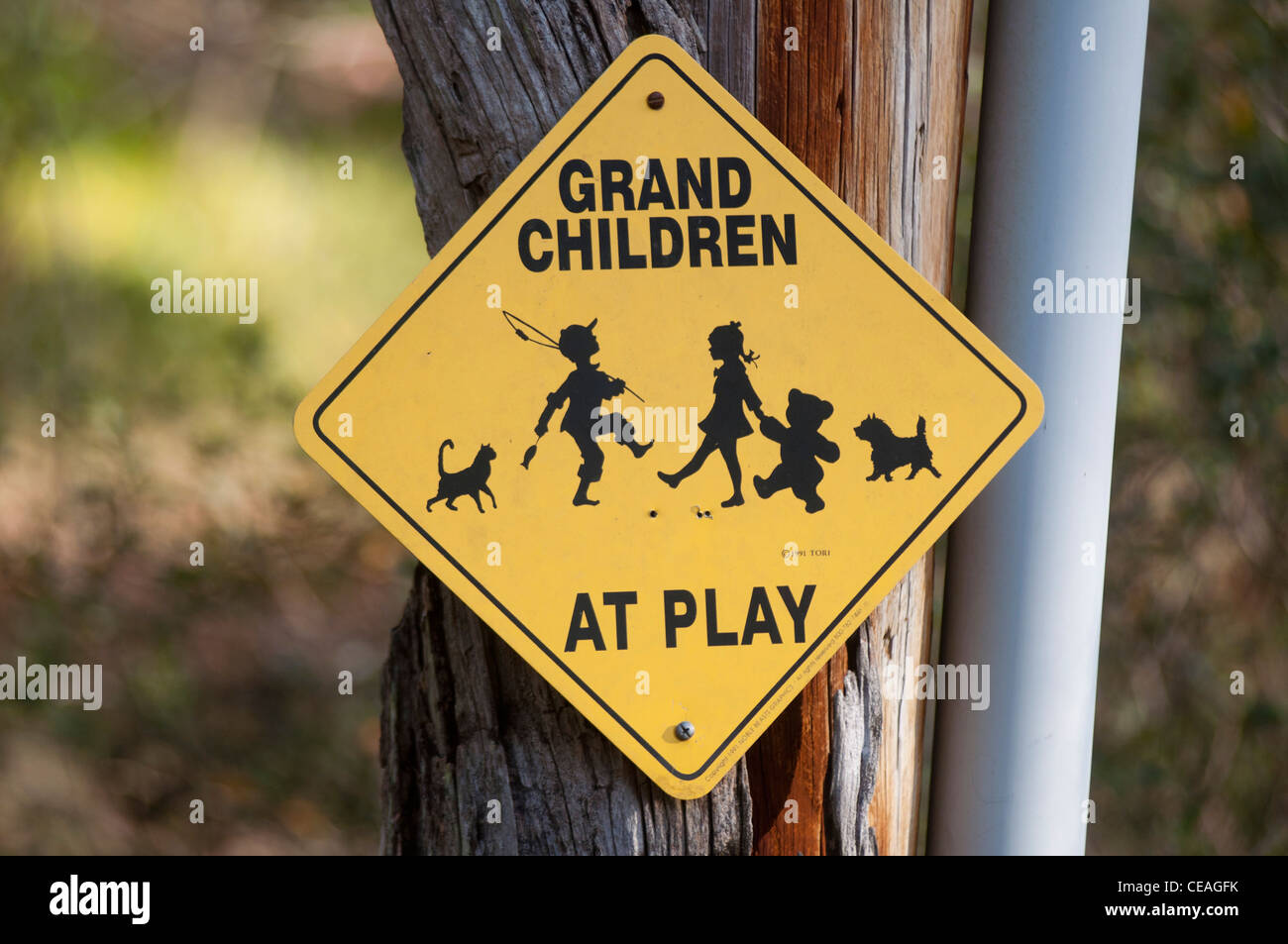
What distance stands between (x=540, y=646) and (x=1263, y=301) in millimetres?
3961

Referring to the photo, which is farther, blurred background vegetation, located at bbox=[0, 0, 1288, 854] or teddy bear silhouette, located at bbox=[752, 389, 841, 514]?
blurred background vegetation, located at bbox=[0, 0, 1288, 854]

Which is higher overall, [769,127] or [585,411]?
[769,127]

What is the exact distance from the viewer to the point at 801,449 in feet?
4.92

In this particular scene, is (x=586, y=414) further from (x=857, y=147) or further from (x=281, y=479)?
(x=281, y=479)

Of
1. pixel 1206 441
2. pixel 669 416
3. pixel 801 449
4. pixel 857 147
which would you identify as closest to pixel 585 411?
pixel 669 416

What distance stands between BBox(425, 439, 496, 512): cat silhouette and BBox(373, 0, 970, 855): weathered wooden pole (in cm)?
30

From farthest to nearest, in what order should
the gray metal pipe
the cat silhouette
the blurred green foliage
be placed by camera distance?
the blurred green foliage → the gray metal pipe → the cat silhouette

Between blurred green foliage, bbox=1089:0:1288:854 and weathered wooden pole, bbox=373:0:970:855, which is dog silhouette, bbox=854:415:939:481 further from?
blurred green foliage, bbox=1089:0:1288:854

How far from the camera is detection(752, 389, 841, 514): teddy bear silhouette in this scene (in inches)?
58.9

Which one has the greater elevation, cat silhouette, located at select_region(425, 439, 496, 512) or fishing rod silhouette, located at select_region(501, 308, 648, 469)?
fishing rod silhouette, located at select_region(501, 308, 648, 469)

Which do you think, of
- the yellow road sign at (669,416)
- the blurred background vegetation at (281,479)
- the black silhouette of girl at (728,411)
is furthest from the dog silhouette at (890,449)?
the blurred background vegetation at (281,479)

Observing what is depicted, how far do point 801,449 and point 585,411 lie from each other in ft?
0.99

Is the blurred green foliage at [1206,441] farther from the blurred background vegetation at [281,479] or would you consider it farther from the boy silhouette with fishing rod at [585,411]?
the boy silhouette with fishing rod at [585,411]

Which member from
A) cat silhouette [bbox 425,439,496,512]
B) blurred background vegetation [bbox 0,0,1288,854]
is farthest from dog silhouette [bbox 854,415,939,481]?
blurred background vegetation [bbox 0,0,1288,854]
